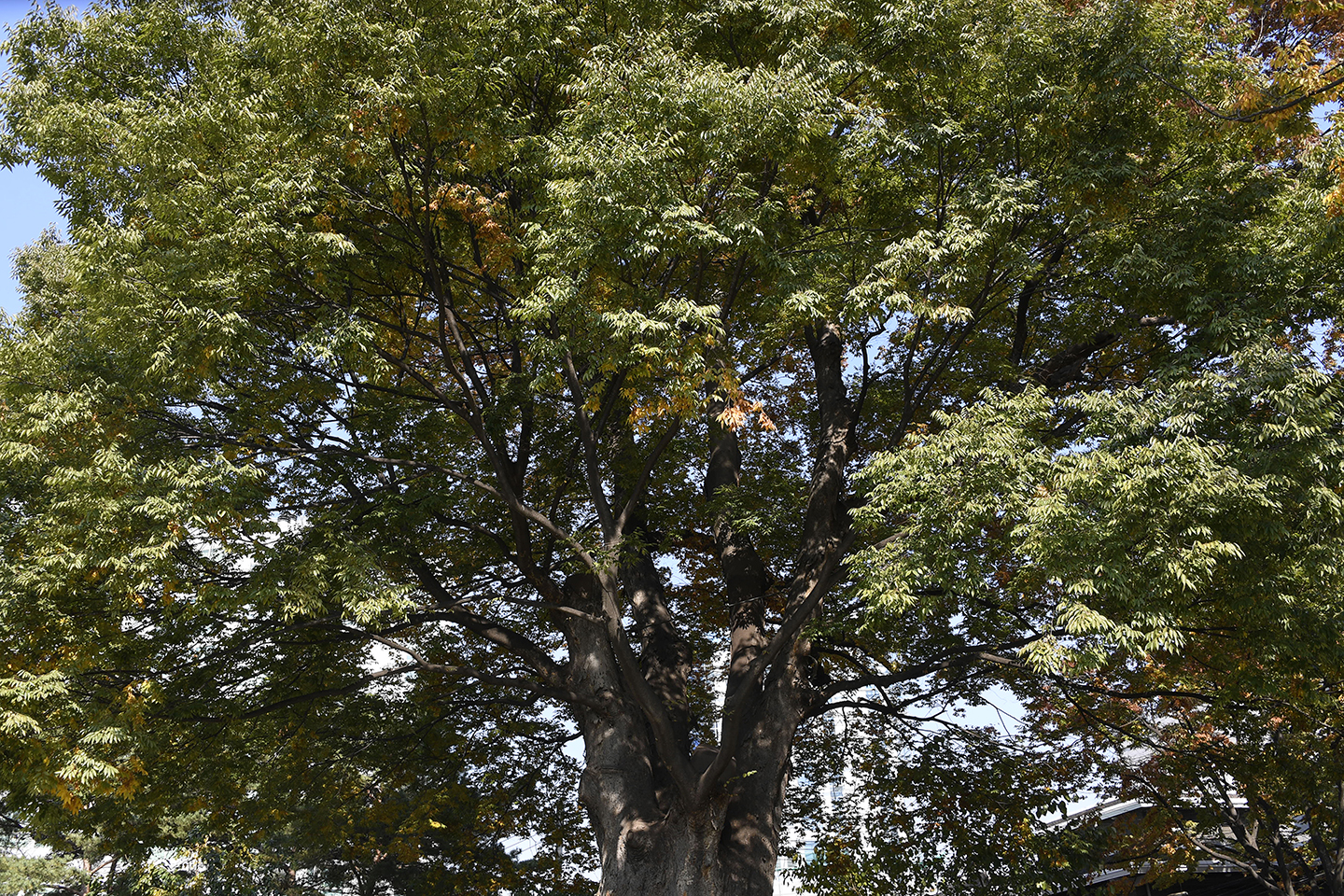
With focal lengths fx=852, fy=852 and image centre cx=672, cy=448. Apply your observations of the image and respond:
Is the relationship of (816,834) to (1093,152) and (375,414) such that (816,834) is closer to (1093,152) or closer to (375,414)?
(375,414)

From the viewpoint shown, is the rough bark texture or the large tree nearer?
the large tree

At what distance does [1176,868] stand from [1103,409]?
7.62 m

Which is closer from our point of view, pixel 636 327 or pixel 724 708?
pixel 636 327

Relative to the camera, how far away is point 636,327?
6406 mm

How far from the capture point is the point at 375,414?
8.90 m

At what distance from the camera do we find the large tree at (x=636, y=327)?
639 centimetres

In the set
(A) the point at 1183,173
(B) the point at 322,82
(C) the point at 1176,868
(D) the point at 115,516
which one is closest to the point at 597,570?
(D) the point at 115,516

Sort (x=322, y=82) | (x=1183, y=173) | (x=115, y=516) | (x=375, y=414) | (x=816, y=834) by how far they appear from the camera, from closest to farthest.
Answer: (x=115, y=516) < (x=322, y=82) < (x=1183, y=173) < (x=375, y=414) < (x=816, y=834)

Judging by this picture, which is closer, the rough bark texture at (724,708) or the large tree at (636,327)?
the large tree at (636,327)

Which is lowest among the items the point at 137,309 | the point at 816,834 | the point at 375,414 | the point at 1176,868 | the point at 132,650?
the point at 1176,868

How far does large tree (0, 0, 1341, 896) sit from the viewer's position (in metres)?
6.39

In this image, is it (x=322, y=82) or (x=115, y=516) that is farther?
(x=322, y=82)

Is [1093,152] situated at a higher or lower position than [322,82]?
lower

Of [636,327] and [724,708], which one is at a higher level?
[636,327]
